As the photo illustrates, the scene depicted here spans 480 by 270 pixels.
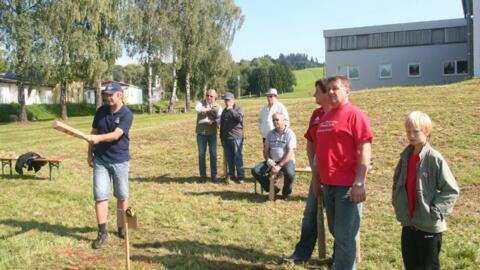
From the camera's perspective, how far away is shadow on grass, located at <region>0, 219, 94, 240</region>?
6473 millimetres

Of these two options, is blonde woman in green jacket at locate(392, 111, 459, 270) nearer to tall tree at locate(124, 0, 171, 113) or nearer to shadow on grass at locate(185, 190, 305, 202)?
shadow on grass at locate(185, 190, 305, 202)

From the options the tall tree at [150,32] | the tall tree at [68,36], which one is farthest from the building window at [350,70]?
the tall tree at [68,36]

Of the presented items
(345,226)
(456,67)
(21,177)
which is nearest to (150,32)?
(456,67)

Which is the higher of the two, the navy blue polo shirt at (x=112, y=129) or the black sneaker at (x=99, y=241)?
the navy blue polo shirt at (x=112, y=129)

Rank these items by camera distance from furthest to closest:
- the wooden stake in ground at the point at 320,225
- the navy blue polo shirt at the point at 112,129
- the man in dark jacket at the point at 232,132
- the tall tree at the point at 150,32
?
the tall tree at the point at 150,32 < the man in dark jacket at the point at 232,132 < the navy blue polo shirt at the point at 112,129 < the wooden stake in ground at the point at 320,225

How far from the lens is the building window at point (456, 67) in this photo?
130 ft

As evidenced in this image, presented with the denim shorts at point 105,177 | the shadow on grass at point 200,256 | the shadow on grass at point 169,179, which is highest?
the denim shorts at point 105,177

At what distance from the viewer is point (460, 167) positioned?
33.3 ft

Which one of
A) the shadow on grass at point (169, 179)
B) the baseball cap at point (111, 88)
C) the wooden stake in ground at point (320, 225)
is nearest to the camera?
the wooden stake in ground at point (320, 225)

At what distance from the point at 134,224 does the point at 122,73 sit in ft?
320

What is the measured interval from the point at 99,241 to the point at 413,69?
128ft

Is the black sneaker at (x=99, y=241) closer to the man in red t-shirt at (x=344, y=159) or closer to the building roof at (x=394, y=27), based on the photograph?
the man in red t-shirt at (x=344, y=159)

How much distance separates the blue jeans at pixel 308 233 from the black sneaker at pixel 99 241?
7.27ft

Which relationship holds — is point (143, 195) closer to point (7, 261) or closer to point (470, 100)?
point (7, 261)
